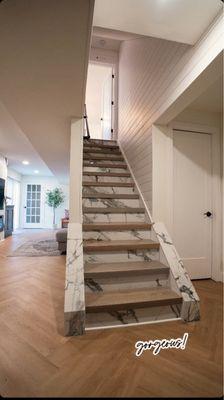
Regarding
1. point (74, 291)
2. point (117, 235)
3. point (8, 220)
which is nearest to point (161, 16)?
point (117, 235)

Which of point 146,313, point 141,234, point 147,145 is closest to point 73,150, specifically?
point 147,145

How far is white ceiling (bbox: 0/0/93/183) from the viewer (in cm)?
129

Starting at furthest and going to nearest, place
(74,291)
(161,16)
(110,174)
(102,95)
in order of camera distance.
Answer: (102,95) → (110,174) → (74,291) → (161,16)

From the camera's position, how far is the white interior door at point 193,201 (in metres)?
2.91

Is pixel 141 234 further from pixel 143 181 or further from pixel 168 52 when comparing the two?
pixel 168 52

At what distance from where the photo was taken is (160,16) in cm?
162

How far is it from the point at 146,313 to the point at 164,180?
1590 millimetres

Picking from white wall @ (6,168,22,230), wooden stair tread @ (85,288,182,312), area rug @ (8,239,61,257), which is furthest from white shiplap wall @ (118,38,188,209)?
white wall @ (6,168,22,230)

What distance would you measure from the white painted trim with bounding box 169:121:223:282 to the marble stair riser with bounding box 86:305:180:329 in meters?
1.36

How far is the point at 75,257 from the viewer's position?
2061 millimetres

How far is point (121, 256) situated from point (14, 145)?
4211 mm

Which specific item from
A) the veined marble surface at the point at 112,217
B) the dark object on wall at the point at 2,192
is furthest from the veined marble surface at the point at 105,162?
the dark object on wall at the point at 2,192

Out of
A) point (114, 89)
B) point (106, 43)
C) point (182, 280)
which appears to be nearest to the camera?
point (182, 280)

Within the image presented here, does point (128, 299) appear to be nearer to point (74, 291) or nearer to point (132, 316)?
point (132, 316)
